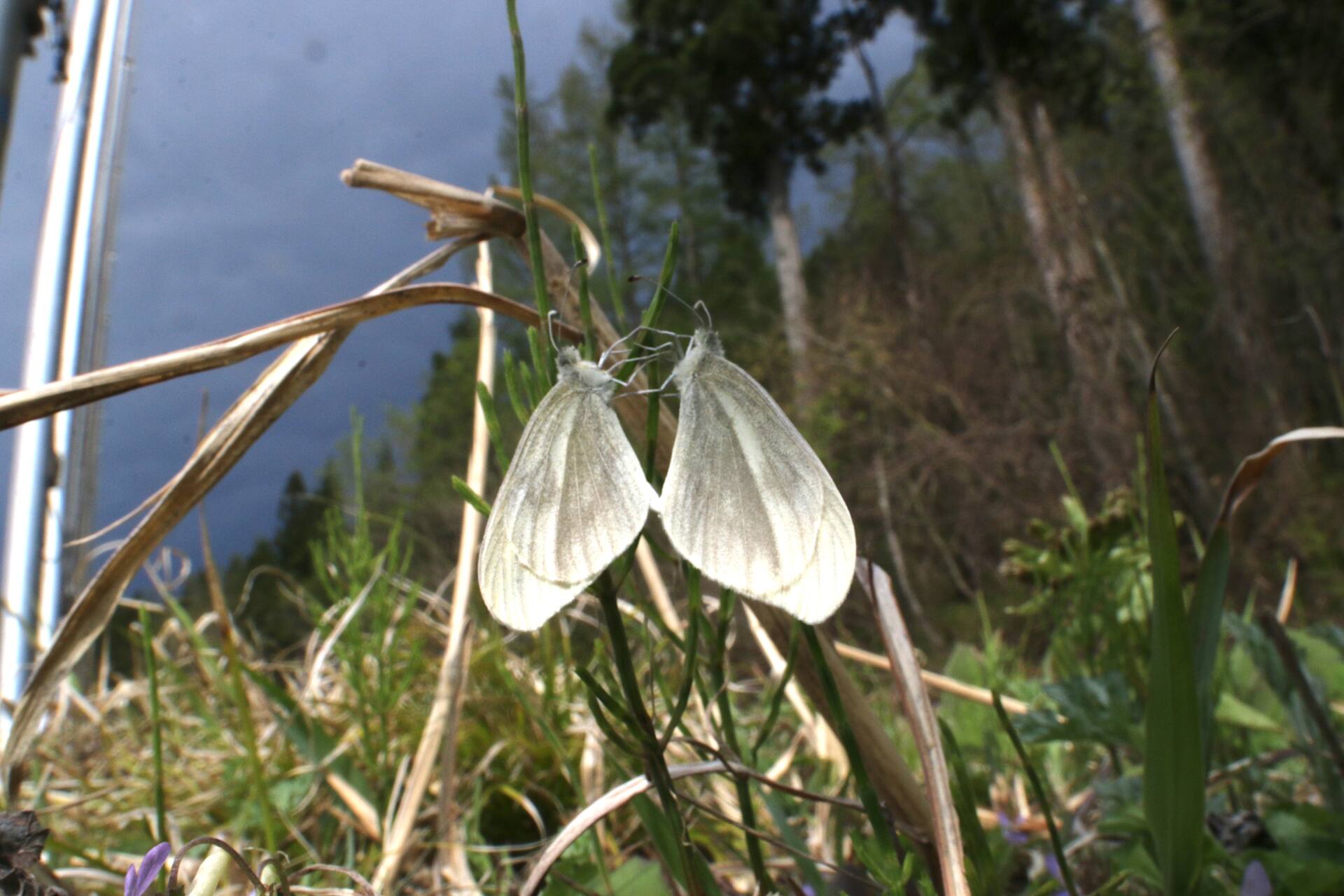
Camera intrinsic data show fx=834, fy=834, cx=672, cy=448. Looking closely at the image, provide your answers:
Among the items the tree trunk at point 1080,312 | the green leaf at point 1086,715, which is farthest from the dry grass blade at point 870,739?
the tree trunk at point 1080,312

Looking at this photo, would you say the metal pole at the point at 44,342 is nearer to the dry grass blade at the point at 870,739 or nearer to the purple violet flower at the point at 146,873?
the purple violet flower at the point at 146,873

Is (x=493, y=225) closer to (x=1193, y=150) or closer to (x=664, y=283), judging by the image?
(x=664, y=283)

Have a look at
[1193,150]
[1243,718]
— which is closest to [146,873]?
[1243,718]

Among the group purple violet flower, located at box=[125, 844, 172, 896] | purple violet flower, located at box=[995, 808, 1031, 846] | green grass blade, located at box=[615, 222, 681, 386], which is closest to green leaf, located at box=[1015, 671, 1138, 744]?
purple violet flower, located at box=[995, 808, 1031, 846]

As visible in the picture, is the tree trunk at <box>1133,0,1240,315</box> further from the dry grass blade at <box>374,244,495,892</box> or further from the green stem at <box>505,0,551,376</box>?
the green stem at <box>505,0,551,376</box>

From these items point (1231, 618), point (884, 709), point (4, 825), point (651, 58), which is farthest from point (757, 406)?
point (651, 58)

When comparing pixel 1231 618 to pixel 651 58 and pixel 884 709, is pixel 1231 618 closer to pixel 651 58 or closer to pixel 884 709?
pixel 884 709
